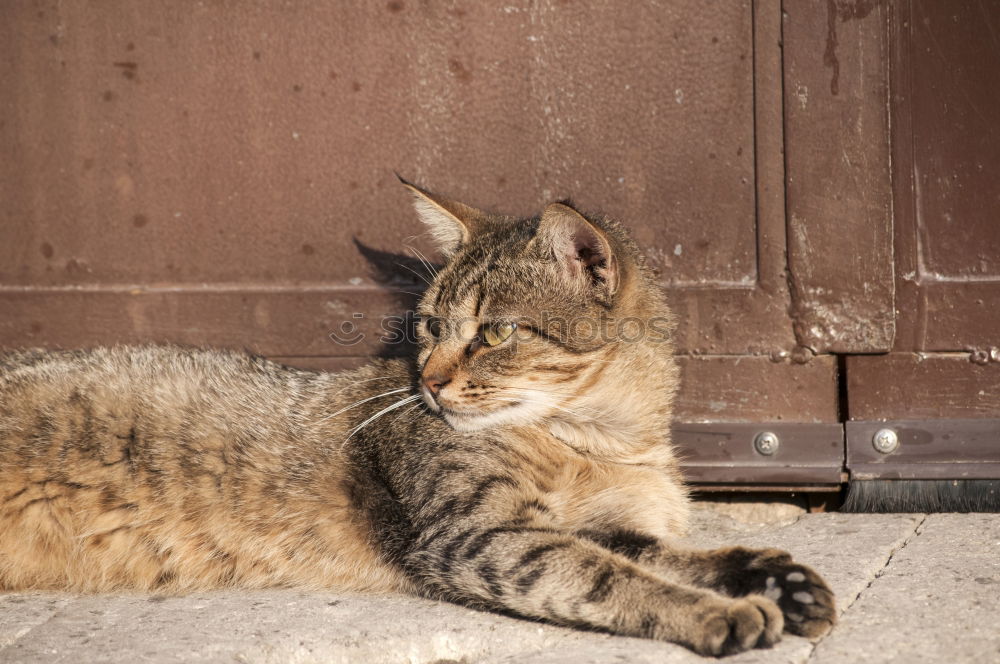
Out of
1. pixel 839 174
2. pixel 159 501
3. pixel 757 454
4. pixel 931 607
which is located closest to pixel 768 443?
pixel 757 454

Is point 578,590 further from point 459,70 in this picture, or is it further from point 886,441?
point 459,70

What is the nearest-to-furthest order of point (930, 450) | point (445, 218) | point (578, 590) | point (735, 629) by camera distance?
point (735, 629), point (578, 590), point (445, 218), point (930, 450)

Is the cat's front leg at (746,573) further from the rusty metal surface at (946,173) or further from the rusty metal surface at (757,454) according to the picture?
the rusty metal surface at (946,173)

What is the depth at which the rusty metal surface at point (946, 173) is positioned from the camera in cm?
358

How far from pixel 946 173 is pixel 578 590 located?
7.37 ft

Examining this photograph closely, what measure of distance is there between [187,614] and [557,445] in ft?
4.24

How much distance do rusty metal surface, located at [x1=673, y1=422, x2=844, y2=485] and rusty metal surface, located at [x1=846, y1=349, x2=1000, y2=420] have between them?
0.18m

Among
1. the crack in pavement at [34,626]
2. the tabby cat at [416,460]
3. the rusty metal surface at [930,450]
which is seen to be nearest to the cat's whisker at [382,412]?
the tabby cat at [416,460]

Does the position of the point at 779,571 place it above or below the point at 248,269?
below

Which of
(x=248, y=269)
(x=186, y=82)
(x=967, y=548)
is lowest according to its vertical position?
(x=967, y=548)

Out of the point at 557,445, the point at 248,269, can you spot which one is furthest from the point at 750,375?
the point at 248,269

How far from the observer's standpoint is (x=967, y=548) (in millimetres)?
3230

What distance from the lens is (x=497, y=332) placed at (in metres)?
3.22

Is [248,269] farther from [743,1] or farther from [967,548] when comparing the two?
[967,548]
